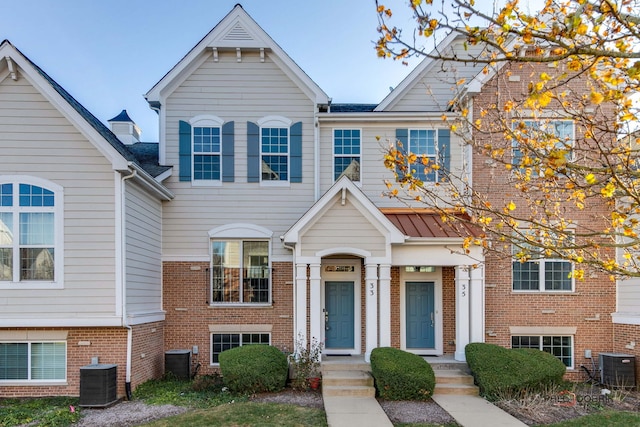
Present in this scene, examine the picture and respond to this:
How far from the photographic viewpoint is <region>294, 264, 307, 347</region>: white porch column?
11.2 metres

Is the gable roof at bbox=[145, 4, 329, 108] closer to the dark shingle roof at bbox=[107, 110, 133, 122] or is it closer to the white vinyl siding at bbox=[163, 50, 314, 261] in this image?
the white vinyl siding at bbox=[163, 50, 314, 261]

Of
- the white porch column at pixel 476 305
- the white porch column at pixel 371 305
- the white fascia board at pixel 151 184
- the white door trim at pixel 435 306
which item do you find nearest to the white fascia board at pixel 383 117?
the white door trim at pixel 435 306

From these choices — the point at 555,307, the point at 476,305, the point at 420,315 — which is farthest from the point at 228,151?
the point at 555,307

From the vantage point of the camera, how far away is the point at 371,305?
11.2 meters

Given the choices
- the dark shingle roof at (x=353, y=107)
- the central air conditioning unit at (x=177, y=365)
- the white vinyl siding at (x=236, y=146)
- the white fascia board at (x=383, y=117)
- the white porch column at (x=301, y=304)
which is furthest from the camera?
the dark shingle roof at (x=353, y=107)

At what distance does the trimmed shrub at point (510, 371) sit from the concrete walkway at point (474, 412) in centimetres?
44

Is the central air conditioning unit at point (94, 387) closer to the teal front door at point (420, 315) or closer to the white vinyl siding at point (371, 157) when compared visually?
the white vinyl siding at point (371, 157)

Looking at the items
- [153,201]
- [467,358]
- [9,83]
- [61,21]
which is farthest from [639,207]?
[61,21]

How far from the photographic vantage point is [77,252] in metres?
9.76

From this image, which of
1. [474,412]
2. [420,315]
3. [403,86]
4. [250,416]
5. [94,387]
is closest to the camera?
[250,416]

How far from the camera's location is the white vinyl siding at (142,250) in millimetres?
10227

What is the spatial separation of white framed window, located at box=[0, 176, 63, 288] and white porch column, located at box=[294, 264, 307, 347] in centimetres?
514

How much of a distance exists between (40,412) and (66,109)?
5943 millimetres

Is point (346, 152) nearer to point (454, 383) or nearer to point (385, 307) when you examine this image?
point (385, 307)
